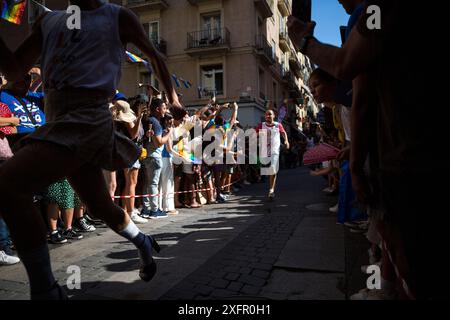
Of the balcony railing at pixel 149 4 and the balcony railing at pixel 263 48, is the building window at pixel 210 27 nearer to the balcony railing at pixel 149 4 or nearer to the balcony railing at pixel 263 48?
the balcony railing at pixel 263 48

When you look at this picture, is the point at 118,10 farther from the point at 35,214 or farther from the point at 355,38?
the point at 355,38

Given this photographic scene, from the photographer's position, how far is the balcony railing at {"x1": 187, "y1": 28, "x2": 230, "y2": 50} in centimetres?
2164

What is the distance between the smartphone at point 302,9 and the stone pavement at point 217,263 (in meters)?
1.74

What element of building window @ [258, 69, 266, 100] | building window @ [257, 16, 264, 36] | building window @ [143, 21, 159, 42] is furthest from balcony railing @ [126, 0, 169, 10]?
building window @ [258, 69, 266, 100]

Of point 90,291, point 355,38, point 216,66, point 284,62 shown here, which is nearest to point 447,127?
point 355,38

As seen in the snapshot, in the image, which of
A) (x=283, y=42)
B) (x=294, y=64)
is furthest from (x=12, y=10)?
(x=294, y=64)

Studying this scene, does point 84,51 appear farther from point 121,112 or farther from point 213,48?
point 213,48

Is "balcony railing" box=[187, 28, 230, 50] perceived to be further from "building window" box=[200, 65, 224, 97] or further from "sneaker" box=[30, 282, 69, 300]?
"sneaker" box=[30, 282, 69, 300]

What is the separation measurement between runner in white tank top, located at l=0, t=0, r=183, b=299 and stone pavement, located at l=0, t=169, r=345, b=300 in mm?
380

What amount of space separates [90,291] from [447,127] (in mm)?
Answer: 2379

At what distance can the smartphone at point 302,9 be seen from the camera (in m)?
1.69

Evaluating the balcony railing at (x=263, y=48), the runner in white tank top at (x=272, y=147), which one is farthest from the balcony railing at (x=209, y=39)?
the runner in white tank top at (x=272, y=147)

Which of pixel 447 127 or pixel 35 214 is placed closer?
pixel 447 127

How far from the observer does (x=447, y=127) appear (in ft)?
3.40
